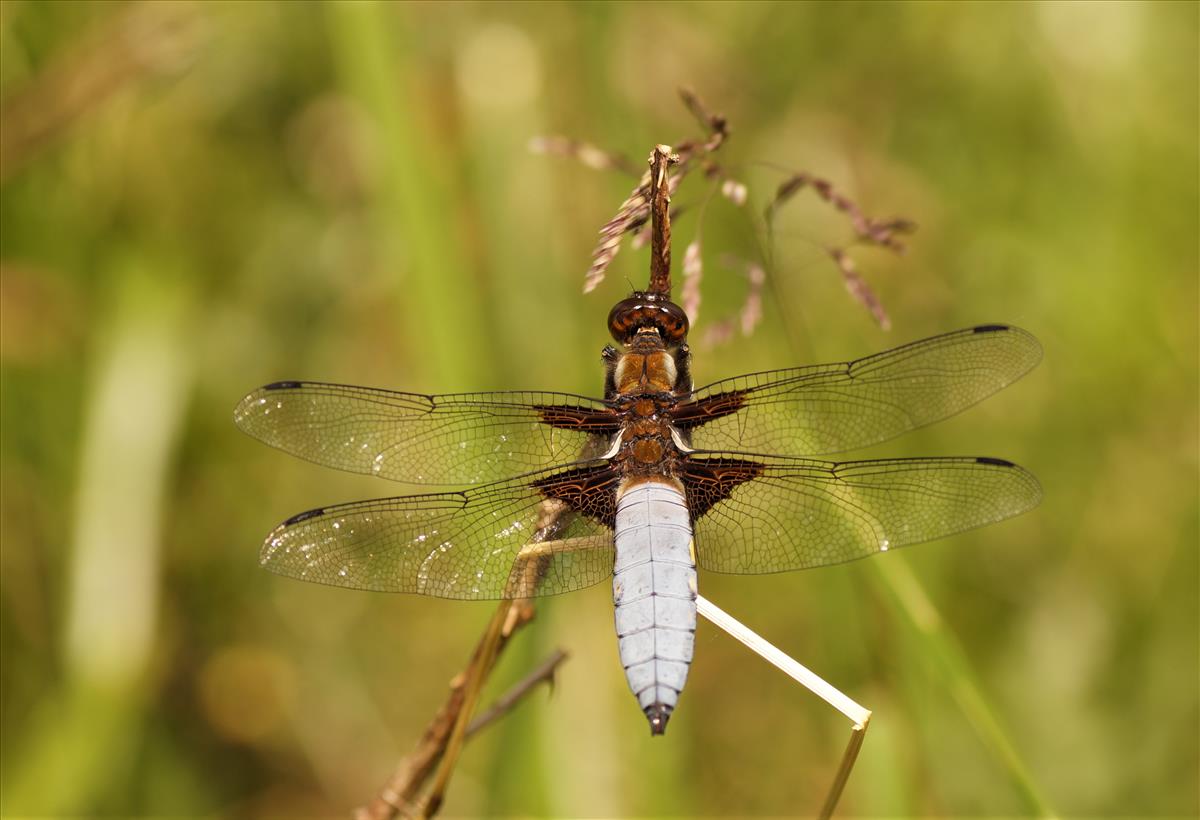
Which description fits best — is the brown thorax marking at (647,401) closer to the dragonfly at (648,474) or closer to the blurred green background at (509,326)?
the dragonfly at (648,474)

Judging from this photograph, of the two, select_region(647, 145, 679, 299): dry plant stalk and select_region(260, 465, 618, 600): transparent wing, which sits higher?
select_region(647, 145, 679, 299): dry plant stalk

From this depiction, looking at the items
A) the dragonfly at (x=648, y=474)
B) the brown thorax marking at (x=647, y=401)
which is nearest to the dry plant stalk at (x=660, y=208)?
the dragonfly at (x=648, y=474)

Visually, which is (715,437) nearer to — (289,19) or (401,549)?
(401,549)

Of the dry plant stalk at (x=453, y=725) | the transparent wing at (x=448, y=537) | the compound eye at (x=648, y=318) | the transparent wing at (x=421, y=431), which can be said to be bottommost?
the dry plant stalk at (x=453, y=725)

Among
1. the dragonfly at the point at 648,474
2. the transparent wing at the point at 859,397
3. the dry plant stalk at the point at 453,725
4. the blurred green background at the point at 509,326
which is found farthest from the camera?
the blurred green background at the point at 509,326

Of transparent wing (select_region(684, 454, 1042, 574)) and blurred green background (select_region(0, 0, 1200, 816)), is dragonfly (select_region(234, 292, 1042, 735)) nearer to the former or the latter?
transparent wing (select_region(684, 454, 1042, 574))

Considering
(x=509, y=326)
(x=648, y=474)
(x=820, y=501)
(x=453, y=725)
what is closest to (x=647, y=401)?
(x=648, y=474)

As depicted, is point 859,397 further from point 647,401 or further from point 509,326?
point 509,326

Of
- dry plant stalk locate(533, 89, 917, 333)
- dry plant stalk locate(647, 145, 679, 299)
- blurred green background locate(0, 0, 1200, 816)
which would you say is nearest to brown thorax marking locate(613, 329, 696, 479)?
dry plant stalk locate(533, 89, 917, 333)
